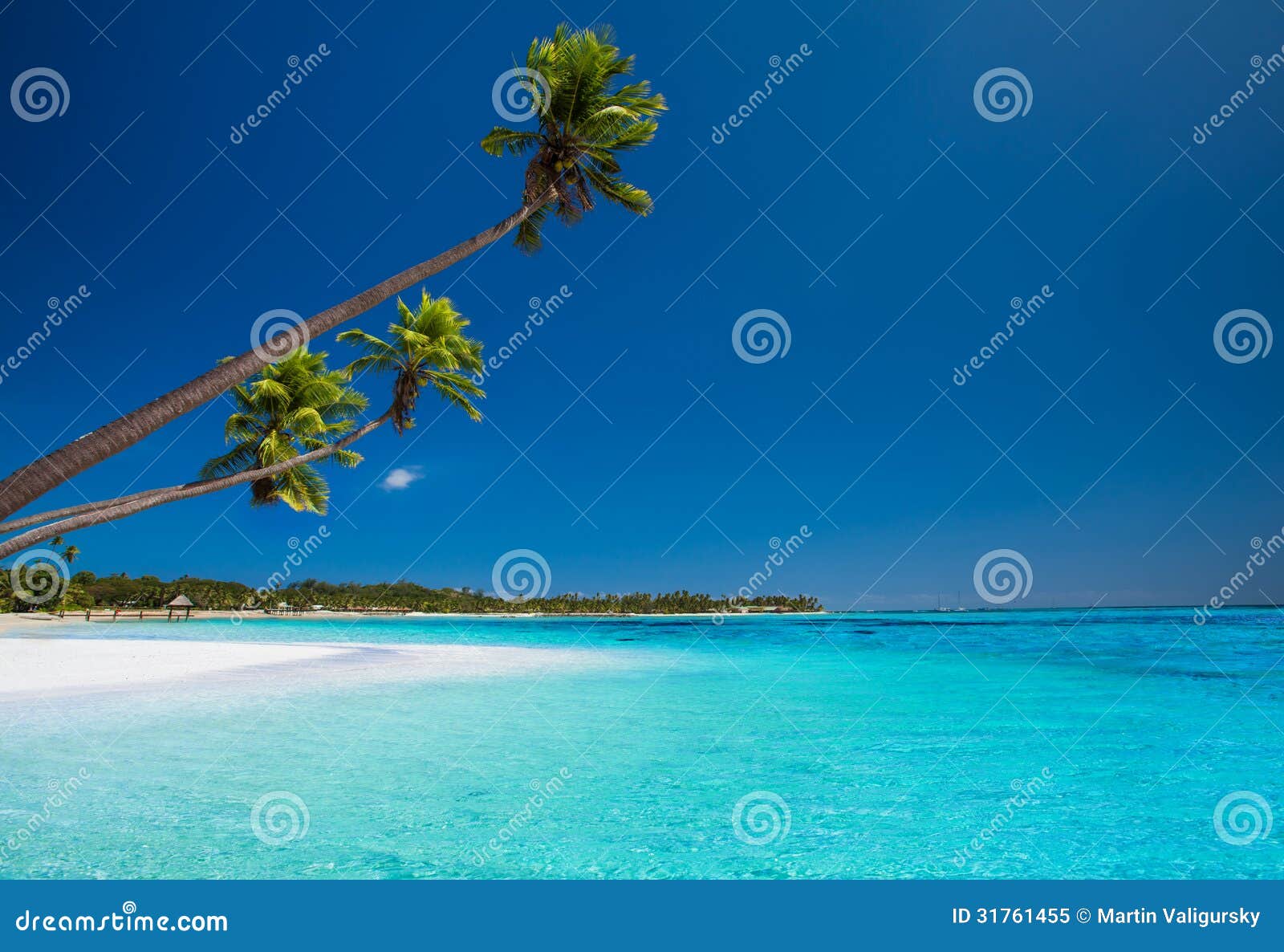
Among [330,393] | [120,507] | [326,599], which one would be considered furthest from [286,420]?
[326,599]

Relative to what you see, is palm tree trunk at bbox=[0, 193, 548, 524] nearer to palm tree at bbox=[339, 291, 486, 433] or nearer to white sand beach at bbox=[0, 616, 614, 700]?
palm tree at bbox=[339, 291, 486, 433]

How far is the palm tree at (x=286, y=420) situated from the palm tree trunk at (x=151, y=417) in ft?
23.7

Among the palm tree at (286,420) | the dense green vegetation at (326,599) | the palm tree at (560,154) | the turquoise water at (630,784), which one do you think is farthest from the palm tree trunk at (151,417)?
the dense green vegetation at (326,599)

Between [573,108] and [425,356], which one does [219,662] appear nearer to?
[425,356]

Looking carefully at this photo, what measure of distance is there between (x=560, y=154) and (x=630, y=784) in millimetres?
8433

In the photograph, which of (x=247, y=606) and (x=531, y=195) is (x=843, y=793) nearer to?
(x=531, y=195)

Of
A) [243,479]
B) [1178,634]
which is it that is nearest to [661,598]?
[1178,634]

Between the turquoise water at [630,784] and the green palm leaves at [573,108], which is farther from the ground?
the green palm leaves at [573,108]

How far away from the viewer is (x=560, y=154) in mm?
8773

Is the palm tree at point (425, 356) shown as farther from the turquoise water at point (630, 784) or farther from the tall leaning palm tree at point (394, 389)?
the turquoise water at point (630, 784)

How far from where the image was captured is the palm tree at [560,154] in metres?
5.47

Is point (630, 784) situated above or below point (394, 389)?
below

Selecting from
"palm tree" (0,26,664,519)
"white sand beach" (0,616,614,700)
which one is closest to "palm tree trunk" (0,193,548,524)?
"palm tree" (0,26,664,519)

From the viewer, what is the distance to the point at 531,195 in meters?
8.58
